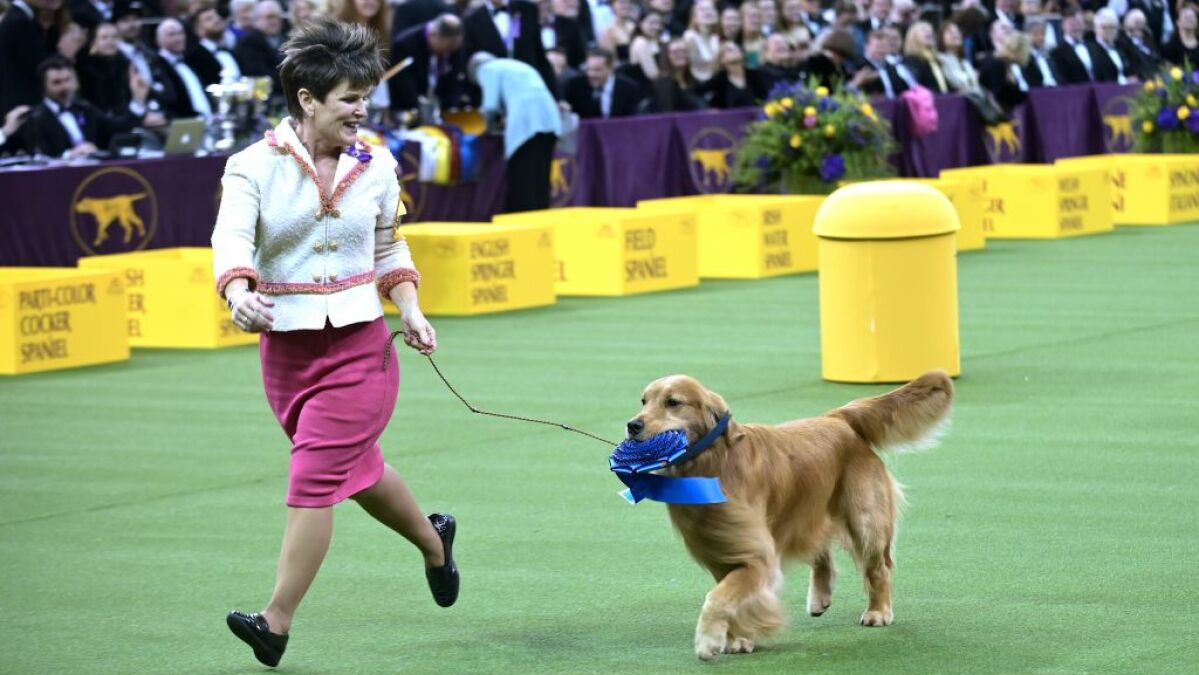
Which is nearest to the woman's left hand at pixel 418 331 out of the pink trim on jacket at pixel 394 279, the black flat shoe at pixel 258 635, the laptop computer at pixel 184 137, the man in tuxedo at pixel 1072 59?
the pink trim on jacket at pixel 394 279

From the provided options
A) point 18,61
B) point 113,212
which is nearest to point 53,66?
point 18,61

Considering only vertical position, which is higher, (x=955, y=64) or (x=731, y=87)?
(x=731, y=87)

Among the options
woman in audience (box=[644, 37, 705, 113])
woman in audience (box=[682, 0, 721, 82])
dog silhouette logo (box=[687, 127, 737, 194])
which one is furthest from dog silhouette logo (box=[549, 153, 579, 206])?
woman in audience (box=[682, 0, 721, 82])

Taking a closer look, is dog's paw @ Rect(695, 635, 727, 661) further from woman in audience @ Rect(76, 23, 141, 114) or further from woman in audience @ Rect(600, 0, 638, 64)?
woman in audience @ Rect(600, 0, 638, 64)

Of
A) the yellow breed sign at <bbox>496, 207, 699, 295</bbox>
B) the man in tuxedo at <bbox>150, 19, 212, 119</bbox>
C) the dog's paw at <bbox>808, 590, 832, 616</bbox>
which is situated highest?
the man in tuxedo at <bbox>150, 19, 212, 119</bbox>

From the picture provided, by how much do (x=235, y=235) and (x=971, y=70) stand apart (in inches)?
724

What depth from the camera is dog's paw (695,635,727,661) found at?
535cm

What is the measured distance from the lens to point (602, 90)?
1992cm

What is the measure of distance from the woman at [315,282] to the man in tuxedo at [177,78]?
452 inches

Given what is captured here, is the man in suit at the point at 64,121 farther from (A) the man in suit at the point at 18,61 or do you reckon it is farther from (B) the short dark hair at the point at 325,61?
(B) the short dark hair at the point at 325,61

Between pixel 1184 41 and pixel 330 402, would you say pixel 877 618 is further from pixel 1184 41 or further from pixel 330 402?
pixel 1184 41

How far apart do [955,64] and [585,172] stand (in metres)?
5.97

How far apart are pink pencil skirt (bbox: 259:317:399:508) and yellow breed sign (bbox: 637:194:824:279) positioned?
1021 cm

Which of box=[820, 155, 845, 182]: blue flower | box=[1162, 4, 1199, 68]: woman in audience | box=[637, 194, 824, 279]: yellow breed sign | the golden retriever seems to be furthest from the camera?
box=[1162, 4, 1199, 68]: woman in audience
